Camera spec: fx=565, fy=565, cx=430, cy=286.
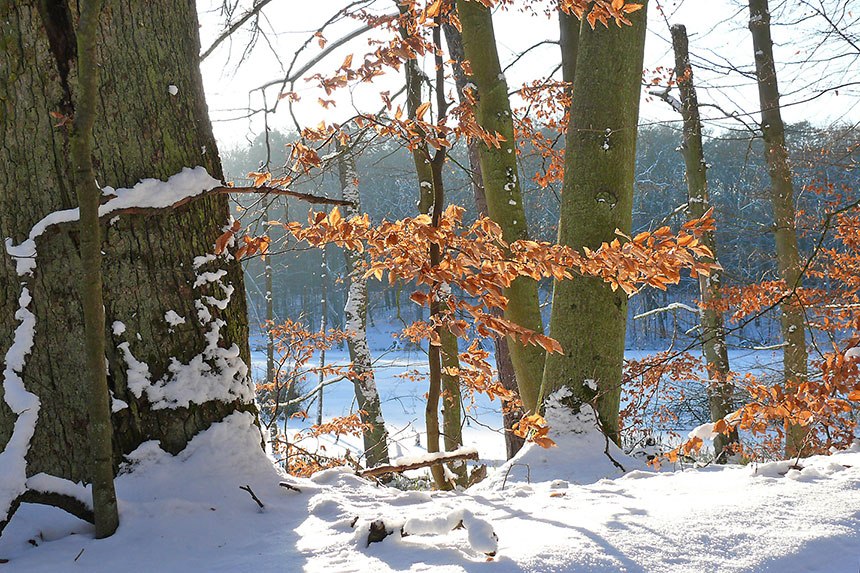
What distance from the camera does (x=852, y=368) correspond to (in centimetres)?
256

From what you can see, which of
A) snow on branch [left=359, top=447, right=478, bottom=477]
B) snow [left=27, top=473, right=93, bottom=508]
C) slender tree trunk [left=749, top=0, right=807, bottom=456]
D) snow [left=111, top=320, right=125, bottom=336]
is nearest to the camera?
snow [left=27, top=473, right=93, bottom=508]

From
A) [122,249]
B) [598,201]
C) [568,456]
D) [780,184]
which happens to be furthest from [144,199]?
[780,184]

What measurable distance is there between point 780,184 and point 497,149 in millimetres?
5579

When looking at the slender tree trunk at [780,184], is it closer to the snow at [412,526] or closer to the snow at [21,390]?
the snow at [412,526]

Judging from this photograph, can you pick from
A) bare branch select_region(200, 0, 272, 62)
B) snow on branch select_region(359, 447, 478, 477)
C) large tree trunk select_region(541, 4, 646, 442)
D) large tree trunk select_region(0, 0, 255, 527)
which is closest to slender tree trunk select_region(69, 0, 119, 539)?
large tree trunk select_region(0, 0, 255, 527)

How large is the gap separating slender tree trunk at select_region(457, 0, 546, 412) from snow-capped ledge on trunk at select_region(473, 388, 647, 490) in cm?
166

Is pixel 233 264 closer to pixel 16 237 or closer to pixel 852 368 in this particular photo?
pixel 16 237

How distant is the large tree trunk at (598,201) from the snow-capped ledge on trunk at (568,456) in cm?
13

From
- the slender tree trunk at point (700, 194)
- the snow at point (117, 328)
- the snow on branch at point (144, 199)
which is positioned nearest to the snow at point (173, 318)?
the snow at point (117, 328)

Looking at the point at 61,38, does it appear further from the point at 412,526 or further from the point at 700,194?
the point at 700,194

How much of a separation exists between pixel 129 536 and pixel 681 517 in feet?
5.25

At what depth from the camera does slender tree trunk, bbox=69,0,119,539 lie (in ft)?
4.64

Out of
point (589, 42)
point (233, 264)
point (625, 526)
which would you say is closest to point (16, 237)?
point (233, 264)

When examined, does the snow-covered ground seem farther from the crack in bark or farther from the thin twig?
the crack in bark
